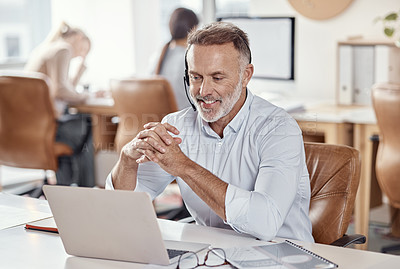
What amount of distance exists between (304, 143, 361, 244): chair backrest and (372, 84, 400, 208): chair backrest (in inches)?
39.0

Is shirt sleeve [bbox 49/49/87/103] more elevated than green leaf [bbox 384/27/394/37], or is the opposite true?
green leaf [bbox 384/27/394/37]

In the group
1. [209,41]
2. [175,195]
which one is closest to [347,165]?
[209,41]

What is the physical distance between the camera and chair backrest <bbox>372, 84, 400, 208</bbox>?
2916 mm

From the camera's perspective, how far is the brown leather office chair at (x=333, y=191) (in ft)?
6.38

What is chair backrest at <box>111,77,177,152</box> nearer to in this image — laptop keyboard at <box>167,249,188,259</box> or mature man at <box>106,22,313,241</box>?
mature man at <box>106,22,313,241</box>

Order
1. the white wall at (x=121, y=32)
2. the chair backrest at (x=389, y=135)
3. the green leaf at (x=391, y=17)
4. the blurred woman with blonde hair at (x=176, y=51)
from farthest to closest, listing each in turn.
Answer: the white wall at (x=121, y=32) < the blurred woman with blonde hair at (x=176, y=51) < the green leaf at (x=391, y=17) < the chair backrest at (x=389, y=135)

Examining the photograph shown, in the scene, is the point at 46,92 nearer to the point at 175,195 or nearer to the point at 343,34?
the point at 175,195

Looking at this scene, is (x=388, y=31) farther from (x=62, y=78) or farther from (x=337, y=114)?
(x=62, y=78)

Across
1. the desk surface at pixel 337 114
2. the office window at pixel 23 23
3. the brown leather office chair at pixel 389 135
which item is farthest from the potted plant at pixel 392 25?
the office window at pixel 23 23

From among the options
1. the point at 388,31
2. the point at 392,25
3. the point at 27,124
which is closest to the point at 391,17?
the point at 388,31

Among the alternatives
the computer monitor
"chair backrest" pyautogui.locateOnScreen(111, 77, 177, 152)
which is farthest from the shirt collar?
the computer monitor

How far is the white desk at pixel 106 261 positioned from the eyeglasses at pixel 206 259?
0.07 m

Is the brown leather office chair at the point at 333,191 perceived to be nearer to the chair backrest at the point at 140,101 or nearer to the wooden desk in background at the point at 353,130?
the wooden desk in background at the point at 353,130

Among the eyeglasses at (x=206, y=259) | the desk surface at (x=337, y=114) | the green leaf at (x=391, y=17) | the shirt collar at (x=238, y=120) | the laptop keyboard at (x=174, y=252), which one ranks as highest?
the green leaf at (x=391, y=17)
